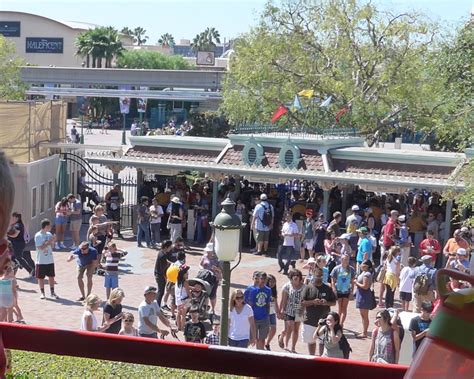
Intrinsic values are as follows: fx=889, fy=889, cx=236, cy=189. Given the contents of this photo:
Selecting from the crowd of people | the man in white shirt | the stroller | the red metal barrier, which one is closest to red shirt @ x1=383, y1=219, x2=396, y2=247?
the crowd of people

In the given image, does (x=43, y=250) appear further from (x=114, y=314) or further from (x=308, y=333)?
(x=308, y=333)

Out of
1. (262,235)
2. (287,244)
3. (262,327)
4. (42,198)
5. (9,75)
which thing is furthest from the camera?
(9,75)

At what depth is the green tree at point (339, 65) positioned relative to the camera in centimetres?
3353

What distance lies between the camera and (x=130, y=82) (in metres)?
64.1

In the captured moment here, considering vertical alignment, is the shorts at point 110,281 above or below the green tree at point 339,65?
below

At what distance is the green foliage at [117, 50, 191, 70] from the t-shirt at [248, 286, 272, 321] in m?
73.4

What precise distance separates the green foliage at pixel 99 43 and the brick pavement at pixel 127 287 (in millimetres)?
52810

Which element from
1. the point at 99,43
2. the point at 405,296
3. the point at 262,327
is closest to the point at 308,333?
the point at 262,327

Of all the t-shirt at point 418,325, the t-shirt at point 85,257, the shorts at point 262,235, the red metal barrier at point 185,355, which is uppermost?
the red metal barrier at point 185,355

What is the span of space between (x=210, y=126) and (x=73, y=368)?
4129cm

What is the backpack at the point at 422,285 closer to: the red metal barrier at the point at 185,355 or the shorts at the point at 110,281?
the shorts at the point at 110,281

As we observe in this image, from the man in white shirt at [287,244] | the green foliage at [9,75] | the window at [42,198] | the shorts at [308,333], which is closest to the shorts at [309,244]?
the man in white shirt at [287,244]

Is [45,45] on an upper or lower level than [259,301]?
upper

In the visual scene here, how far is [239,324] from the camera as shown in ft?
33.7
